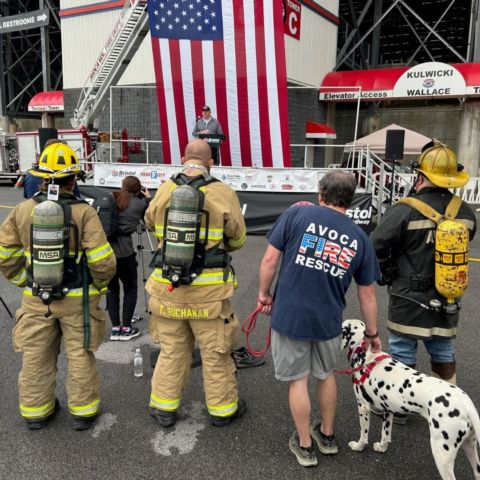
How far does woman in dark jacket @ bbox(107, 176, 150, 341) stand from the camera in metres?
4.34

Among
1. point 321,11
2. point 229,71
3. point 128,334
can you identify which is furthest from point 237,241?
point 321,11

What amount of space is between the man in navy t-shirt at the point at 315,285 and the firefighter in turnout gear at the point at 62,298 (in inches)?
47.8

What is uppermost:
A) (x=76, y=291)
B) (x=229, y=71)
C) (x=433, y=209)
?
(x=229, y=71)

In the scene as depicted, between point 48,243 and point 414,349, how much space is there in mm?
2454

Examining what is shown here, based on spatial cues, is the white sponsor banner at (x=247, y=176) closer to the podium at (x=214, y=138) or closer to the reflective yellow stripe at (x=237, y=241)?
the podium at (x=214, y=138)

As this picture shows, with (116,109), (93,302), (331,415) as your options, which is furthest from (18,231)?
(116,109)

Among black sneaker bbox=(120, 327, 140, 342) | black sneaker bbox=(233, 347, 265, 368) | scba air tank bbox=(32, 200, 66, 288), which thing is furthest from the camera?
black sneaker bbox=(120, 327, 140, 342)

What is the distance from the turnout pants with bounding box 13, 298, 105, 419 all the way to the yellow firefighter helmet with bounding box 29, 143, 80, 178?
32.6 inches

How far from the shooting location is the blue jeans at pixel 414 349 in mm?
2979

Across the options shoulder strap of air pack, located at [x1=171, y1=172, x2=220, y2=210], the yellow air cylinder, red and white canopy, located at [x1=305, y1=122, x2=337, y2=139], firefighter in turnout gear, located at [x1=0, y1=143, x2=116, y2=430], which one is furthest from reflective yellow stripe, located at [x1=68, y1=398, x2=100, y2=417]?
red and white canopy, located at [x1=305, y1=122, x2=337, y2=139]

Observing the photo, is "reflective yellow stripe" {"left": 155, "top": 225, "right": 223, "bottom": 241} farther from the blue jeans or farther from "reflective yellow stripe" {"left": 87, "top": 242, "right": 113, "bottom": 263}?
the blue jeans

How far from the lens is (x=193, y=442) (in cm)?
294

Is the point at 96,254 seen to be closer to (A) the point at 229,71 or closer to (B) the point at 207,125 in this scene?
(B) the point at 207,125

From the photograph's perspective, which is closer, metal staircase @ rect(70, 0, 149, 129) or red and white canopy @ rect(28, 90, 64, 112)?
metal staircase @ rect(70, 0, 149, 129)
